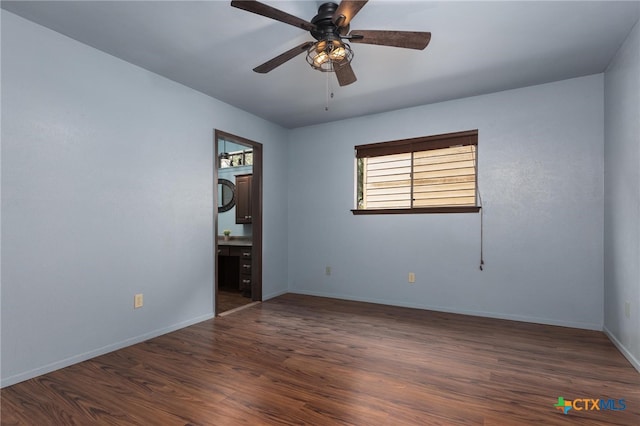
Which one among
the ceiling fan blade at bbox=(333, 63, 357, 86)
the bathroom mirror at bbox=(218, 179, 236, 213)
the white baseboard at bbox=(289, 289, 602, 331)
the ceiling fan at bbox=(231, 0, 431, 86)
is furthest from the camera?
the bathroom mirror at bbox=(218, 179, 236, 213)

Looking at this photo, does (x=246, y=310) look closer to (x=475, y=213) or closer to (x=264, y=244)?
(x=264, y=244)

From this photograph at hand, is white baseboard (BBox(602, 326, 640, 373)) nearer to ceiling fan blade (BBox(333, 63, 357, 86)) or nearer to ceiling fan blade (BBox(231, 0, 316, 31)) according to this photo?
ceiling fan blade (BBox(333, 63, 357, 86))

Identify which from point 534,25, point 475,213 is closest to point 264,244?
point 475,213

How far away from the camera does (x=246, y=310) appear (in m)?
4.06

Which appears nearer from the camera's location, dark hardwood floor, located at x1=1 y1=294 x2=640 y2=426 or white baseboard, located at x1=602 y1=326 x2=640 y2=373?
dark hardwood floor, located at x1=1 y1=294 x2=640 y2=426

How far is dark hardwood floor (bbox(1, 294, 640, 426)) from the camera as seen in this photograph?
186 cm

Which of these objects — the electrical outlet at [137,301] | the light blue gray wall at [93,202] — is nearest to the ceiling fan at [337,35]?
the light blue gray wall at [93,202]

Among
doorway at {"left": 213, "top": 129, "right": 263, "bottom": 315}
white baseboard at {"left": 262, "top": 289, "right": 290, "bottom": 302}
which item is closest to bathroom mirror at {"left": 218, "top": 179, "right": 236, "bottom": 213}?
doorway at {"left": 213, "top": 129, "right": 263, "bottom": 315}

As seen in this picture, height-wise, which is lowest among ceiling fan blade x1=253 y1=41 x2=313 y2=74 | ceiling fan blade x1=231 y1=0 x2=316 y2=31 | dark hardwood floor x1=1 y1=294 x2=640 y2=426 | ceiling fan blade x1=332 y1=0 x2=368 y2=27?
dark hardwood floor x1=1 y1=294 x2=640 y2=426

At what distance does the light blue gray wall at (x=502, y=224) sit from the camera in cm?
330

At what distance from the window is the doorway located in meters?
1.46

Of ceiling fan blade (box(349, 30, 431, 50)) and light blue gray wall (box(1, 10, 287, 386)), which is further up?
ceiling fan blade (box(349, 30, 431, 50))

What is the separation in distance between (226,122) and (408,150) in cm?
235

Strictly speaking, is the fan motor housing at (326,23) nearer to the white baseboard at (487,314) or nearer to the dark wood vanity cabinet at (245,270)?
the white baseboard at (487,314)
